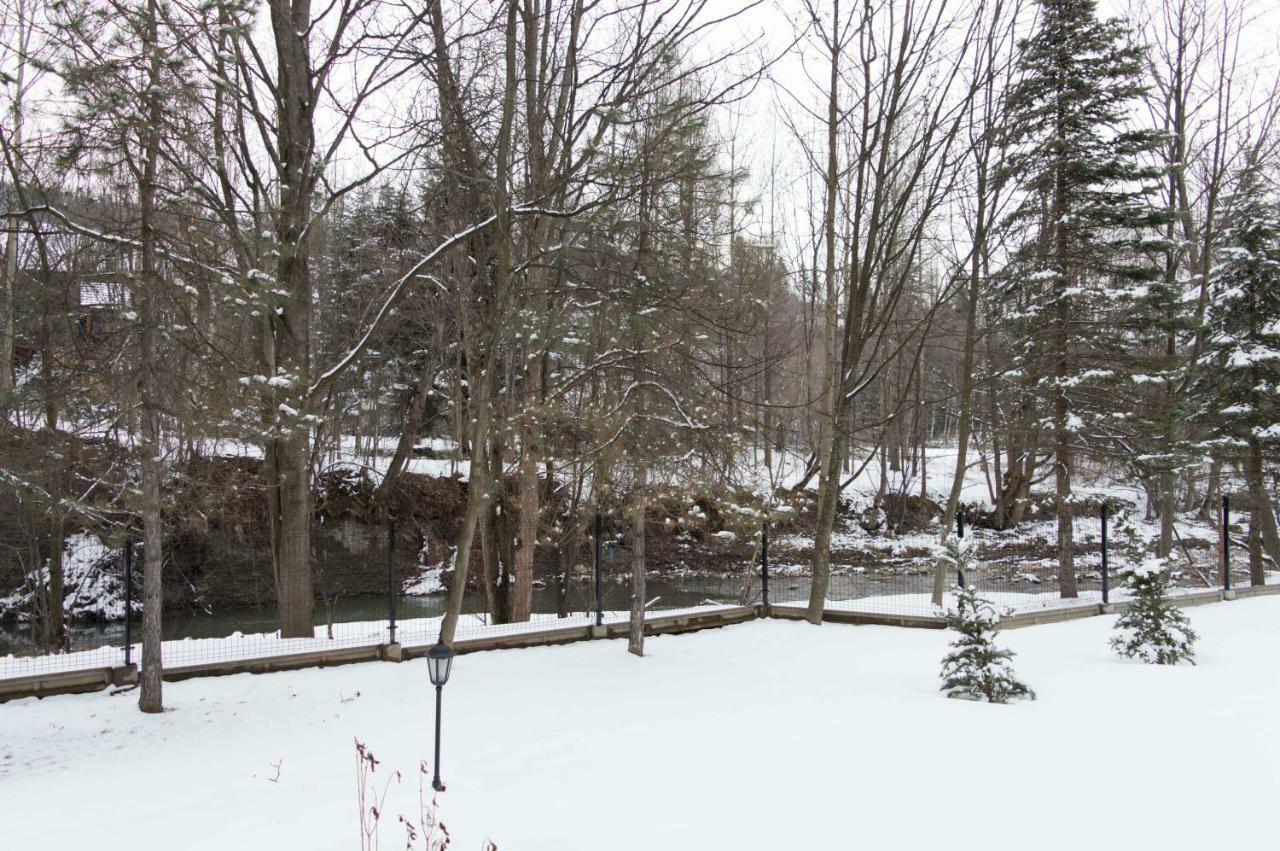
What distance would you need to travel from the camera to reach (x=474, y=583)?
18.5m

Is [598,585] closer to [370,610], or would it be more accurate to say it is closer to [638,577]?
[638,577]

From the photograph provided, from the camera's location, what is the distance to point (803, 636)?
34.8 ft

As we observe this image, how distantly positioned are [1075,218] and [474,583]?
14.0m

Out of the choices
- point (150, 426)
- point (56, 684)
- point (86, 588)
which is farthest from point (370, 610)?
point (150, 426)

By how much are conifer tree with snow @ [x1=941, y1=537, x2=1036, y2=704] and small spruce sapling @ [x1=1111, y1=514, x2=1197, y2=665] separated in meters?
2.38

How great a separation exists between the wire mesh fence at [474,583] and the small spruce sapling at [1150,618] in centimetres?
44

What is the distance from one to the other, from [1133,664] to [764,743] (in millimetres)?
4755

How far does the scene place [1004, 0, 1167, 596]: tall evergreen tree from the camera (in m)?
14.6

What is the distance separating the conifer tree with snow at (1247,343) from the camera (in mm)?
16234

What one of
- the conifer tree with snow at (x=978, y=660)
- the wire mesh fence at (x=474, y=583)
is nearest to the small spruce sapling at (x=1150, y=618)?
the wire mesh fence at (x=474, y=583)

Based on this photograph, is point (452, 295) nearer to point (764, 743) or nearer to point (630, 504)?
point (630, 504)

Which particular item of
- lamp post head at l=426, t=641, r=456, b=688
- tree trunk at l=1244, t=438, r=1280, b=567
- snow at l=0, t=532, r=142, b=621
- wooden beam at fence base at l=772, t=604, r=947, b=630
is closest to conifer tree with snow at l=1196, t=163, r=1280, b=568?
tree trunk at l=1244, t=438, r=1280, b=567

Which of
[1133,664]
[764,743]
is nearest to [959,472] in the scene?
[1133,664]

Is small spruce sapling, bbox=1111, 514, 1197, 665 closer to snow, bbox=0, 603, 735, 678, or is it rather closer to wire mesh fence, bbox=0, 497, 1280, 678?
wire mesh fence, bbox=0, 497, 1280, 678
